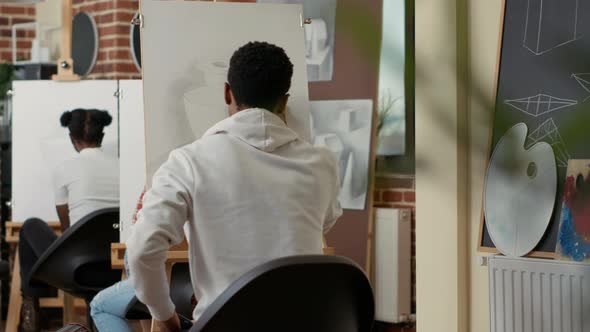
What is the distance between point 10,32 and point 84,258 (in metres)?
2.97

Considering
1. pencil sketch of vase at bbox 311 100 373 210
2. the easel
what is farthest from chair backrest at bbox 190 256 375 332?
the easel

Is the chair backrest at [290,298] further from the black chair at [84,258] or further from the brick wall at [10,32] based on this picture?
the brick wall at [10,32]

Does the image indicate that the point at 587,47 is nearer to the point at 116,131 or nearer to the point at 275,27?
the point at 275,27

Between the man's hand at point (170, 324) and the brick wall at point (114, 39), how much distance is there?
3.83m

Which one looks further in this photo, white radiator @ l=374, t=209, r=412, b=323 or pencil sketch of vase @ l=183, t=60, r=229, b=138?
white radiator @ l=374, t=209, r=412, b=323

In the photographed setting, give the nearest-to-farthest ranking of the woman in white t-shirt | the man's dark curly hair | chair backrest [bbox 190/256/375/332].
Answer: chair backrest [bbox 190/256/375/332] < the man's dark curly hair < the woman in white t-shirt

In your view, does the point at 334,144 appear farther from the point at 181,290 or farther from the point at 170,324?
the point at 170,324

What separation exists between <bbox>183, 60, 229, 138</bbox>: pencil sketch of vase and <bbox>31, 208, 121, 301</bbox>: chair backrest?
1146 mm

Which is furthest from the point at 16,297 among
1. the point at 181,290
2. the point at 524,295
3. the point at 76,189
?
the point at 524,295

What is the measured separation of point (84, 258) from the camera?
4203 mm

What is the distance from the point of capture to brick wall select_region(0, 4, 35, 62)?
6.55 m

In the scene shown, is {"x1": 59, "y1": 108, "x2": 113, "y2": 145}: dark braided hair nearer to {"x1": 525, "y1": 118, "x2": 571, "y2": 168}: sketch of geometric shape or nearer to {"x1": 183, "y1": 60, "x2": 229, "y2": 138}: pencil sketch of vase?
{"x1": 183, "y1": 60, "x2": 229, "y2": 138}: pencil sketch of vase

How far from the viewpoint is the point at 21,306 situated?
502cm

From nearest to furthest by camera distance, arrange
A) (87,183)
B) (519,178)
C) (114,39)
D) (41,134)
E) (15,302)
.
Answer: (519,178), (87,183), (15,302), (41,134), (114,39)
